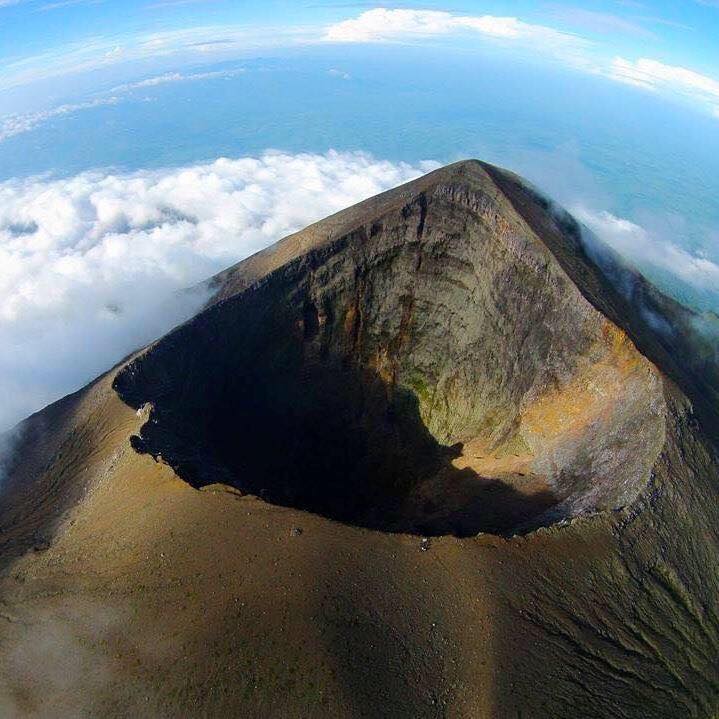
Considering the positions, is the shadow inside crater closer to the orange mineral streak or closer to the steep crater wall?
the steep crater wall

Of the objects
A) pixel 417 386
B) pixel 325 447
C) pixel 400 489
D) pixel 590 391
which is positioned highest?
pixel 590 391

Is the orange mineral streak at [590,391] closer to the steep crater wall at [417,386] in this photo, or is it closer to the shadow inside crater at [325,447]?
the steep crater wall at [417,386]

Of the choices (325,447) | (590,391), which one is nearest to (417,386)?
(325,447)

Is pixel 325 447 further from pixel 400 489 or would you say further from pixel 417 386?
pixel 417 386

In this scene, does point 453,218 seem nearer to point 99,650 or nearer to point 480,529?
point 480,529

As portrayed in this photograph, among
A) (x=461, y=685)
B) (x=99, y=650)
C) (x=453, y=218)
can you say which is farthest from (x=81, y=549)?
(x=453, y=218)

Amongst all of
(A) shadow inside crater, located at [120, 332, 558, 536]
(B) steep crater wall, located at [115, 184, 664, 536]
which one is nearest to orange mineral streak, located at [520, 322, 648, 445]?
(B) steep crater wall, located at [115, 184, 664, 536]
